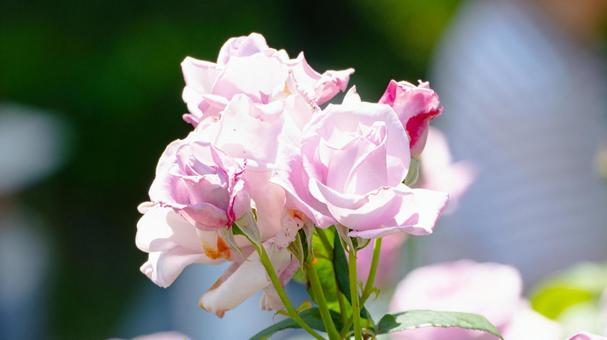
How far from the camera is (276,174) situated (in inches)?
28.0

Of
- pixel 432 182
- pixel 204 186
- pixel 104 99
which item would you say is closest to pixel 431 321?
pixel 204 186

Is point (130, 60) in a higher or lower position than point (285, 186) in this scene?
lower

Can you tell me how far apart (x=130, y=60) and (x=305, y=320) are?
347 inches

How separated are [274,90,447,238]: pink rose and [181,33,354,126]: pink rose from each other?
44 millimetres

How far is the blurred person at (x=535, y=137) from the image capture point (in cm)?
213

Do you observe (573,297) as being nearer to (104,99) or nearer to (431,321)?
(431,321)

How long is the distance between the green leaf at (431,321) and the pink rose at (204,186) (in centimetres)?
11

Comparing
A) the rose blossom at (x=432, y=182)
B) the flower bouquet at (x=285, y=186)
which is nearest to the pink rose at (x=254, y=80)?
the flower bouquet at (x=285, y=186)

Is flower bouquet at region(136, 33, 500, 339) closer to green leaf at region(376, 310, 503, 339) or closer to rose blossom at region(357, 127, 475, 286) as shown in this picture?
green leaf at region(376, 310, 503, 339)

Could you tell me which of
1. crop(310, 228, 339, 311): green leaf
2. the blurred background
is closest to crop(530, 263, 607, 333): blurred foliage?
crop(310, 228, 339, 311): green leaf

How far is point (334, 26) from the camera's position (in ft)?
34.5

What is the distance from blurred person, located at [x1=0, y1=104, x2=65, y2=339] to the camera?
16.0 feet

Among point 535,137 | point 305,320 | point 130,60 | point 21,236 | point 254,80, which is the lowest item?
point 130,60

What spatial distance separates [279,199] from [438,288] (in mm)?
202
